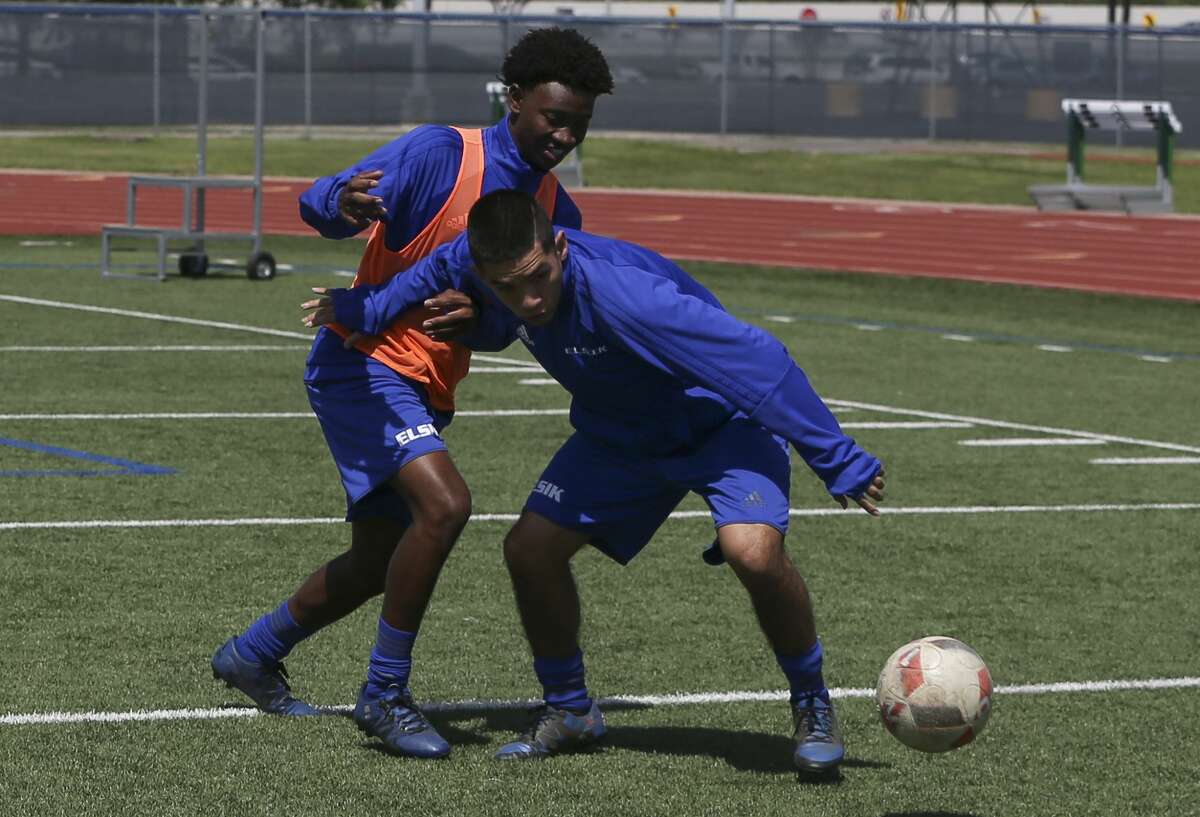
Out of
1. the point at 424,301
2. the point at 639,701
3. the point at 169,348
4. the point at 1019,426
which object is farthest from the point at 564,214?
the point at 169,348

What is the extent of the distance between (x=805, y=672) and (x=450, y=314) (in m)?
1.29

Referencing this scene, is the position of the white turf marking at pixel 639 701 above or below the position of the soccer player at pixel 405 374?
below

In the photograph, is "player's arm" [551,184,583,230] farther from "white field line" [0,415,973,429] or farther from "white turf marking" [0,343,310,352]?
"white turf marking" [0,343,310,352]

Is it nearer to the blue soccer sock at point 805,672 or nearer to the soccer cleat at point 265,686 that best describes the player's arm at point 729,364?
the blue soccer sock at point 805,672

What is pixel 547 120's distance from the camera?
222 inches

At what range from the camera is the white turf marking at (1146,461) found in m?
10.8

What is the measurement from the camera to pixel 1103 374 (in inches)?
561

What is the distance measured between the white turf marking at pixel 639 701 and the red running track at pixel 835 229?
43.5 feet

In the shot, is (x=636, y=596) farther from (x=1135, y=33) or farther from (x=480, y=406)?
(x=1135, y=33)

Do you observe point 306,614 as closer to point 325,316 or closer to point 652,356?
point 325,316

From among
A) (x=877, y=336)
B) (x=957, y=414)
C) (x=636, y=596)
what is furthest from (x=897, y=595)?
(x=877, y=336)

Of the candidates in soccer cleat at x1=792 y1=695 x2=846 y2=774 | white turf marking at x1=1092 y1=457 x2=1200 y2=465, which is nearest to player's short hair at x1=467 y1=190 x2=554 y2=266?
soccer cleat at x1=792 y1=695 x2=846 y2=774

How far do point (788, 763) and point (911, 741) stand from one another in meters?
0.46

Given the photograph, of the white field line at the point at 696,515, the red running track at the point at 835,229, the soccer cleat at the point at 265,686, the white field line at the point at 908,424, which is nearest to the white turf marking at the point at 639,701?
the soccer cleat at the point at 265,686
